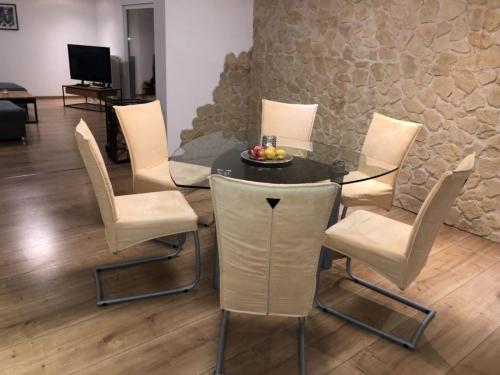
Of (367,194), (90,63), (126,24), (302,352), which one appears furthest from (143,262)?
(90,63)

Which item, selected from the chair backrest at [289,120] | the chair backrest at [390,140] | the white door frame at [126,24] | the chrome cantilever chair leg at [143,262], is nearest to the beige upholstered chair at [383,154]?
the chair backrest at [390,140]

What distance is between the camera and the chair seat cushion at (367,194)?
2.76 metres

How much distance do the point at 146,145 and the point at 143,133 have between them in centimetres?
9

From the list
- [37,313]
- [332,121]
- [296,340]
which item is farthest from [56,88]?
[296,340]

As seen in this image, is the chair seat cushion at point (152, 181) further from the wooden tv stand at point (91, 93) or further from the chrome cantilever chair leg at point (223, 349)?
the wooden tv stand at point (91, 93)

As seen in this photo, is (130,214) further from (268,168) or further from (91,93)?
(91,93)

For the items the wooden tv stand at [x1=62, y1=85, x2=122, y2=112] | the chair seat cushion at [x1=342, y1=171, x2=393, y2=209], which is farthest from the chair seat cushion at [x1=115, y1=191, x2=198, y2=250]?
the wooden tv stand at [x1=62, y1=85, x2=122, y2=112]

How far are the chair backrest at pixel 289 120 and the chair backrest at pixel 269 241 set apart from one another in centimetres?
188

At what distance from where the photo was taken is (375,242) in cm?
202

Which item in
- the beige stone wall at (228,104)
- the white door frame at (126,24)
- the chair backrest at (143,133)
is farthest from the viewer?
the white door frame at (126,24)

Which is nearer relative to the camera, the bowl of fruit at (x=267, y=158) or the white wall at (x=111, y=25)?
the bowl of fruit at (x=267, y=158)

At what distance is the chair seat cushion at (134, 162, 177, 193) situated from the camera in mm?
2821

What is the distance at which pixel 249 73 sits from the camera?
17.0 ft

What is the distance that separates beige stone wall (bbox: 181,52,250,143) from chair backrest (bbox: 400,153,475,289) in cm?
335
